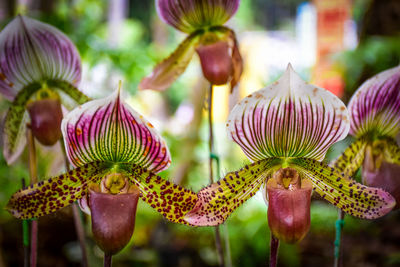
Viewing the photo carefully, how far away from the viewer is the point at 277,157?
505 mm

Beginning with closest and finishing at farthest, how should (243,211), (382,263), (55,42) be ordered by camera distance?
(55,42) < (382,263) < (243,211)

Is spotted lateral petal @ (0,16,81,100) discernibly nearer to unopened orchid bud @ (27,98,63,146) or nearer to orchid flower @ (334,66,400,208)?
unopened orchid bud @ (27,98,63,146)

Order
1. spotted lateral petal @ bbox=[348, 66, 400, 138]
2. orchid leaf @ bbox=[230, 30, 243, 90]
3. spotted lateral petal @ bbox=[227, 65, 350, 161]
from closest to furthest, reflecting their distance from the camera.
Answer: spotted lateral petal @ bbox=[227, 65, 350, 161], spotted lateral petal @ bbox=[348, 66, 400, 138], orchid leaf @ bbox=[230, 30, 243, 90]

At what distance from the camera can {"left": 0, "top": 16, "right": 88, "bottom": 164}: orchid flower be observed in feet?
1.90

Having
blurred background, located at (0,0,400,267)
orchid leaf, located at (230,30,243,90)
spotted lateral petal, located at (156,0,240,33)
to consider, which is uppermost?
spotted lateral petal, located at (156,0,240,33)

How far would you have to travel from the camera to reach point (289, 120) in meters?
0.46

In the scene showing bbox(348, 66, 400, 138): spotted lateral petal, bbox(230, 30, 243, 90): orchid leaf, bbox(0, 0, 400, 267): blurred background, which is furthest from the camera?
bbox(0, 0, 400, 267): blurred background

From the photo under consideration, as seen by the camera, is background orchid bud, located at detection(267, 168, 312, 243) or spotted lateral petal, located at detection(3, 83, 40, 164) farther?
spotted lateral petal, located at detection(3, 83, 40, 164)

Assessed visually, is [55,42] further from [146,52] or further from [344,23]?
[344,23]

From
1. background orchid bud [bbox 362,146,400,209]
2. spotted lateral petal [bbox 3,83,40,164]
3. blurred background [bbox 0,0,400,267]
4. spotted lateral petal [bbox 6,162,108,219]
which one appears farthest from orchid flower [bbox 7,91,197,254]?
Result: blurred background [bbox 0,0,400,267]

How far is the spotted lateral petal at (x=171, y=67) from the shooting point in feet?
2.31

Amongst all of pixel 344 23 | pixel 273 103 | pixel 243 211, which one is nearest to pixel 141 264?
pixel 243 211

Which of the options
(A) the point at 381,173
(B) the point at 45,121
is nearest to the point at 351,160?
(A) the point at 381,173

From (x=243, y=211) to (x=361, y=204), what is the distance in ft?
5.02
